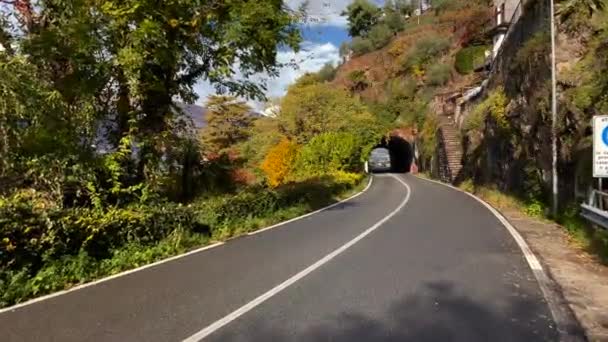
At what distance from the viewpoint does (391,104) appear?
230 feet

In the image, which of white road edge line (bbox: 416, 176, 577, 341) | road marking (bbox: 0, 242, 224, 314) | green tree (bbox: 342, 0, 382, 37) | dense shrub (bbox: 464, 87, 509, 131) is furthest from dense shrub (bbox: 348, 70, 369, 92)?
road marking (bbox: 0, 242, 224, 314)

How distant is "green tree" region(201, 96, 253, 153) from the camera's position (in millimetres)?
55500

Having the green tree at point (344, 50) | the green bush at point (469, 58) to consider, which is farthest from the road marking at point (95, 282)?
the green tree at point (344, 50)

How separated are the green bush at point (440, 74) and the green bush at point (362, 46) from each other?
24556 millimetres

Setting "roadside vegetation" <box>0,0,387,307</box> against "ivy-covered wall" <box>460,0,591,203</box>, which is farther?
"ivy-covered wall" <box>460,0,591,203</box>

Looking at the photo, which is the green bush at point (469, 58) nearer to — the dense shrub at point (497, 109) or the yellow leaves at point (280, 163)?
the dense shrub at point (497, 109)

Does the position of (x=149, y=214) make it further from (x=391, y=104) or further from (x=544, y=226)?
(x=391, y=104)

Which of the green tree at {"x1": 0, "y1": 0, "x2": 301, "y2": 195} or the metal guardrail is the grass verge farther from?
the green tree at {"x1": 0, "y1": 0, "x2": 301, "y2": 195}

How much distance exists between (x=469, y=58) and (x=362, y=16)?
41871 millimetres

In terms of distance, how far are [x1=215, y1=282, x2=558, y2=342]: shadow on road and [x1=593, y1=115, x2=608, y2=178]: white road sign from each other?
6.28 meters

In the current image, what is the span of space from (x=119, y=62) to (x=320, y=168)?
24.5 metres

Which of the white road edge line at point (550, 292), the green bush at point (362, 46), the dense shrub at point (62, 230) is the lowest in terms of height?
the white road edge line at point (550, 292)

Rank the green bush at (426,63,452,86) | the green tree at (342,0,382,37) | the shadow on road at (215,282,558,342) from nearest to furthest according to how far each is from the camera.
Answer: the shadow on road at (215,282,558,342) → the green bush at (426,63,452,86) → the green tree at (342,0,382,37)

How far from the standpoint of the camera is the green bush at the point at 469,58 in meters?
62.2
